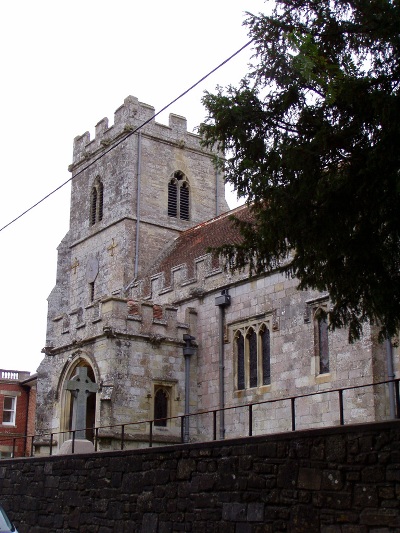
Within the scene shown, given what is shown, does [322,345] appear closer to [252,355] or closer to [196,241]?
[252,355]

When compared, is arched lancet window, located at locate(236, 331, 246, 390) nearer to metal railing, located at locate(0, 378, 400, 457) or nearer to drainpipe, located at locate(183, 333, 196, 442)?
metal railing, located at locate(0, 378, 400, 457)

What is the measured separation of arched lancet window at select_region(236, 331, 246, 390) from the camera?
21.5m

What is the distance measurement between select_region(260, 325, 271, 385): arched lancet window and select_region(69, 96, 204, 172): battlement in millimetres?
11667

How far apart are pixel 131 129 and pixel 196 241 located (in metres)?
5.37

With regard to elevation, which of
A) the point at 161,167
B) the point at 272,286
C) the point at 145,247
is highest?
the point at 161,167

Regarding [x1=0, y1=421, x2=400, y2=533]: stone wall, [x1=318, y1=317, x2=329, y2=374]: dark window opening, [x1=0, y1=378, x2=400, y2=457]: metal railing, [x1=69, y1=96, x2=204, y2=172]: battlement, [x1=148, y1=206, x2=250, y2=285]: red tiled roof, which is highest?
[x1=69, y1=96, x2=204, y2=172]: battlement

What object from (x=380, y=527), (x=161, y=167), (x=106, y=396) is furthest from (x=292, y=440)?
(x=161, y=167)

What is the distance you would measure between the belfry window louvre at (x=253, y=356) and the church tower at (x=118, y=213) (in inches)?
82.3

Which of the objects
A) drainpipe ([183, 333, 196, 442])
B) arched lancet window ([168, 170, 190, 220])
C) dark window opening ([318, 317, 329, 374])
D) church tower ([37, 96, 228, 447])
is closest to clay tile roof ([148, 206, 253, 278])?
church tower ([37, 96, 228, 447])

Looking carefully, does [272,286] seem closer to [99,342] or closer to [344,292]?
[99,342]

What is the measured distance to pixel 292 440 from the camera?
1101 cm

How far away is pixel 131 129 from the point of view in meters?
30.4

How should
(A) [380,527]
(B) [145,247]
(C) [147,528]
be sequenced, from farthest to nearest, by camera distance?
(B) [145,247] < (C) [147,528] < (A) [380,527]

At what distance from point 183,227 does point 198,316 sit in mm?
8515
